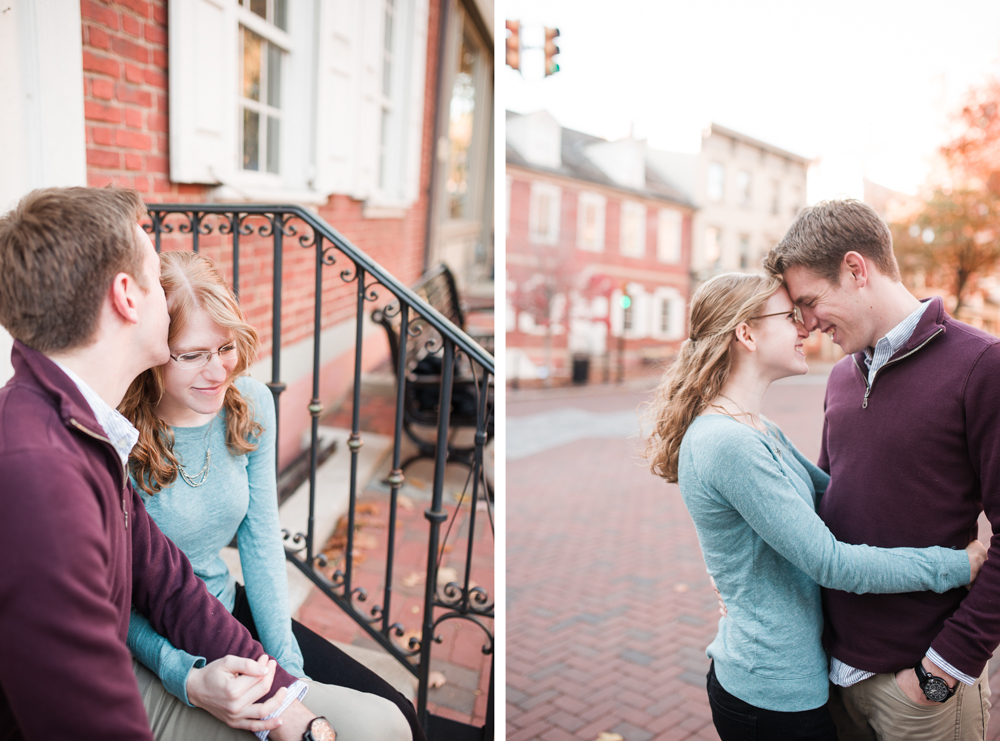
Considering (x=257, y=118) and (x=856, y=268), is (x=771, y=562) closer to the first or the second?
(x=856, y=268)

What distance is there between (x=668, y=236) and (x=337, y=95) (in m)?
25.4

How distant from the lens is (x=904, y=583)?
5.15ft

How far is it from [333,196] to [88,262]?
4.20 metres

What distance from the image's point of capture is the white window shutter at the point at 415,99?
736 centimetres

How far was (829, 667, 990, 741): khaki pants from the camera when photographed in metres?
1.65

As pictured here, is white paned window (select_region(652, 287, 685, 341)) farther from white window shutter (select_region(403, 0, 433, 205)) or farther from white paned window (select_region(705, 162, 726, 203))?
white window shutter (select_region(403, 0, 433, 205))

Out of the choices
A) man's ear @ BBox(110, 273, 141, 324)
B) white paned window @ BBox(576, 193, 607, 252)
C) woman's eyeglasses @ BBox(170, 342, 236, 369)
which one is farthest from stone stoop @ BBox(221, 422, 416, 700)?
white paned window @ BBox(576, 193, 607, 252)

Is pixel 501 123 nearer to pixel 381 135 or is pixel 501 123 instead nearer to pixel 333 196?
A: pixel 333 196

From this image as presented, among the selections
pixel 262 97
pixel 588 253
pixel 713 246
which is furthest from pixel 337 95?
pixel 713 246

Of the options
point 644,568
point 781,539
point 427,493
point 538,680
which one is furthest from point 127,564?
point 644,568

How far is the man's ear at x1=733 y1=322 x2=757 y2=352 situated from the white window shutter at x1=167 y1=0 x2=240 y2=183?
8.36 feet

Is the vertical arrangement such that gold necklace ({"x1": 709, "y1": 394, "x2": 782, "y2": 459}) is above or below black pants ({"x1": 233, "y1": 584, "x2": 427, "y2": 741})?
above

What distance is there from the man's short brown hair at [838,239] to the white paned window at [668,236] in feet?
90.5

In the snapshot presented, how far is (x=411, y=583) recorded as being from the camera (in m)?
3.62
